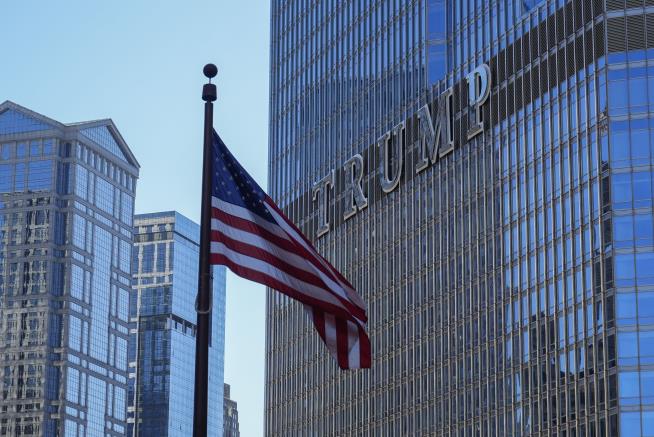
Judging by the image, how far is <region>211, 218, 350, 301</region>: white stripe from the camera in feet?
114

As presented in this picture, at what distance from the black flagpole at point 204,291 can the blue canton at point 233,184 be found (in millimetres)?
932

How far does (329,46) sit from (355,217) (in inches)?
808

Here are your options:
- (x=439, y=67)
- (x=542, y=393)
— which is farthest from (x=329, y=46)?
(x=542, y=393)

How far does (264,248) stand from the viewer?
35.4 m

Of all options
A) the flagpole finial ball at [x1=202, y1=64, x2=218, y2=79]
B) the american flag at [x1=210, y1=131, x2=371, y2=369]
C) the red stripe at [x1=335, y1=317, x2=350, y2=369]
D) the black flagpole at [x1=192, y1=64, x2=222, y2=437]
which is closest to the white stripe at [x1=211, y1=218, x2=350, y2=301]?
the american flag at [x1=210, y1=131, x2=371, y2=369]

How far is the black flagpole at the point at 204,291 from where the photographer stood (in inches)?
1232

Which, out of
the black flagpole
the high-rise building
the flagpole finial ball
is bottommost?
the black flagpole

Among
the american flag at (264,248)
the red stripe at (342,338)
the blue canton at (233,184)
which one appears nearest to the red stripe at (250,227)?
the american flag at (264,248)

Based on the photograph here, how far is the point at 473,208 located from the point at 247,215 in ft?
292

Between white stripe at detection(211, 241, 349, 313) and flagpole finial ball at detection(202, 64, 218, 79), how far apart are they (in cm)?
362

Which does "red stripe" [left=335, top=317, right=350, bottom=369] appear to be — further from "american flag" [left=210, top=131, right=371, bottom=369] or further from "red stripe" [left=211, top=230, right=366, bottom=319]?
"red stripe" [left=211, top=230, right=366, bottom=319]

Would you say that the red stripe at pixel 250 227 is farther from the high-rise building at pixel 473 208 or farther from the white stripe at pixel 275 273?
the high-rise building at pixel 473 208

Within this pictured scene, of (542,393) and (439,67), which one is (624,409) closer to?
(542,393)

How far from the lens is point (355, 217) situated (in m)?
149
